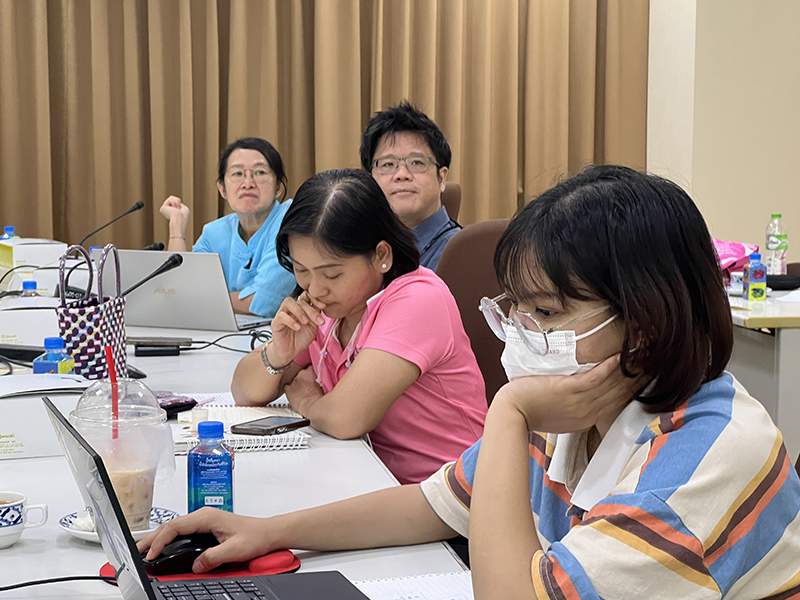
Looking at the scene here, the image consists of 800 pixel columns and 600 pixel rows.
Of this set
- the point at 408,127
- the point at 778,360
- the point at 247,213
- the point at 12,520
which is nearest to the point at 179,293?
the point at 247,213

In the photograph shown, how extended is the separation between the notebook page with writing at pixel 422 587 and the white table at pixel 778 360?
175 centimetres

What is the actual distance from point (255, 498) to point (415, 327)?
511mm

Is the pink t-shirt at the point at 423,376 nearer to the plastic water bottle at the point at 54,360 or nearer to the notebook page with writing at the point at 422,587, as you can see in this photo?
the plastic water bottle at the point at 54,360

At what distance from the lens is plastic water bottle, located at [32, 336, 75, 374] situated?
1.58 metres

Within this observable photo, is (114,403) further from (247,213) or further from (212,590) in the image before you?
(247,213)

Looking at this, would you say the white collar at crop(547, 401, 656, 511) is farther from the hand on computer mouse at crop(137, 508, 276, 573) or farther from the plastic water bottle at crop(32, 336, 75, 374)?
the plastic water bottle at crop(32, 336, 75, 374)

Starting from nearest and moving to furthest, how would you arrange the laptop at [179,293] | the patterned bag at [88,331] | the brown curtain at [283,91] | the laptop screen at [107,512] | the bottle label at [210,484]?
the laptop screen at [107,512]
the bottle label at [210,484]
the patterned bag at [88,331]
the laptop at [179,293]
the brown curtain at [283,91]

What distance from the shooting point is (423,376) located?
1636mm

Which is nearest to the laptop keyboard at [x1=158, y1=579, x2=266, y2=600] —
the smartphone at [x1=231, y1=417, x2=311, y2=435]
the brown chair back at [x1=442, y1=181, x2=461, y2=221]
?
the smartphone at [x1=231, y1=417, x2=311, y2=435]

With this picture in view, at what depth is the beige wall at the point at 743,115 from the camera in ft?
14.4

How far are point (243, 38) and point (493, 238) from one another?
2853 millimetres

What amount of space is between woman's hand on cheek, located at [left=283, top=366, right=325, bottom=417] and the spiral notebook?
2cm

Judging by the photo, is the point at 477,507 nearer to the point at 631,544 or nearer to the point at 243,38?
the point at 631,544

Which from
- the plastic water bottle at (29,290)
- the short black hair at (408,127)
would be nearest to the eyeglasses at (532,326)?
the short black hair at (408,127)
